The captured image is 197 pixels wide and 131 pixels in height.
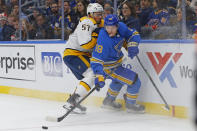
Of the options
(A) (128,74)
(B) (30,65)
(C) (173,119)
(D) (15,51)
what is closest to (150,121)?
(C) (173,119)

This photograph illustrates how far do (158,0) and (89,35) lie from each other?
847mm

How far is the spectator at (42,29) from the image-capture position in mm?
4980

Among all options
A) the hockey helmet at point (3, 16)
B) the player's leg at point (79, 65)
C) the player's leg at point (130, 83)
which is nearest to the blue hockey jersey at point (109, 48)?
the player's leg at point (130, 83)

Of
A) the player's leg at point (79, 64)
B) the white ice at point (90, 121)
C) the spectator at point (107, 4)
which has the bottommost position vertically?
the white ice at point (90, 121)

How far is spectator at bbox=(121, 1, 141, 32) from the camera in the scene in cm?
385

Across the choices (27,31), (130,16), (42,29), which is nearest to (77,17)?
(42,29)

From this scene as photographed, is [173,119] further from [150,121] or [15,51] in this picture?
[15,51]

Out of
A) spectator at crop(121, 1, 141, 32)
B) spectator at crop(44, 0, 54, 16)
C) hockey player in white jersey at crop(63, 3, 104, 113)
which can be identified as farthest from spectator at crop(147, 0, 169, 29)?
spectator at crop(44, 0, 54, 16)

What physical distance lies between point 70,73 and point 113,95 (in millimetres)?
1032

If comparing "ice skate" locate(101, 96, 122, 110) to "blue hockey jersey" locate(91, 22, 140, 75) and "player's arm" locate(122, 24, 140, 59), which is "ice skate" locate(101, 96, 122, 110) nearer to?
"blue hockey jersey" locate(91, 22, 140, 75)

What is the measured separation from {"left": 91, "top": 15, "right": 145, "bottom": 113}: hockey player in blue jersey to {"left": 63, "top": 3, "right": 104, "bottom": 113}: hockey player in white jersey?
185 millimetres

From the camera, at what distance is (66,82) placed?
4.71 meters

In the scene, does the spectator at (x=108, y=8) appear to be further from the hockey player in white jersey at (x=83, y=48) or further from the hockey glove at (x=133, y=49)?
the hockey glove at (x=133, y=49)

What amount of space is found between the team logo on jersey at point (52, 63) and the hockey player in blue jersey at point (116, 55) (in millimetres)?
1280
